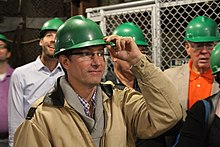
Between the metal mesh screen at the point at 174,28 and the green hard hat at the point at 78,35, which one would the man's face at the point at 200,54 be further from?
the green hard hat at the point at 78,35

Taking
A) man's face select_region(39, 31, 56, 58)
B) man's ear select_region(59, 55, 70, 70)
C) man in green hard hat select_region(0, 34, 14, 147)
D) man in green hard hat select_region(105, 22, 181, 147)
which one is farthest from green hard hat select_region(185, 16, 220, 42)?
man in green hard hat select_region(0, 34, 14, 147)

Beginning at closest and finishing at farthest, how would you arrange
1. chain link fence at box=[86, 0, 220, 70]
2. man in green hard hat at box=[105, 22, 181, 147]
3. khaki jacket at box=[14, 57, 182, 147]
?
khaki jacket at box=[14, 57, 182, 147] → man in green hard hat at box=[105, 22, 181, 147] → chain link fence at box=[86, 0, 220, 70]

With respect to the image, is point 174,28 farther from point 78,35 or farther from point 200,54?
point 78,35

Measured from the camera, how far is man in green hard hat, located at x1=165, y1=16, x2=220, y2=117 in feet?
8.34

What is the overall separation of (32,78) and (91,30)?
142cm

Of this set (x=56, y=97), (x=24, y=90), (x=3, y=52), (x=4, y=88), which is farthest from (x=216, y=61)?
(x=3, y=52)

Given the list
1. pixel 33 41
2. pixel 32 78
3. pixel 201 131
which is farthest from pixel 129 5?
pixel 33 41

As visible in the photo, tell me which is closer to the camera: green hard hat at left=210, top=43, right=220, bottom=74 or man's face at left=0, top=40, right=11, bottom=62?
green hard hat at left=210, top=43, right=220, bottom=74

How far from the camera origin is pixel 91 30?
166 centimetres

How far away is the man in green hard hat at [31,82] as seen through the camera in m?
2.88

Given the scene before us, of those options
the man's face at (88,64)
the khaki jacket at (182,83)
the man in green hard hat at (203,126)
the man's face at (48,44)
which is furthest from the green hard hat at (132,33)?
the man's face at (88,64)

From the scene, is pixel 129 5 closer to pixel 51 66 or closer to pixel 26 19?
pixel 51 66

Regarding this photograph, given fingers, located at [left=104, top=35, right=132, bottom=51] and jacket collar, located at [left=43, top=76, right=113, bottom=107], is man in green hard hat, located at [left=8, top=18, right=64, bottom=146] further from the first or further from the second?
fingers, located at [left=104, top=35, right=132, bottom=51]

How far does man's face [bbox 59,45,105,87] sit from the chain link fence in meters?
1.58
